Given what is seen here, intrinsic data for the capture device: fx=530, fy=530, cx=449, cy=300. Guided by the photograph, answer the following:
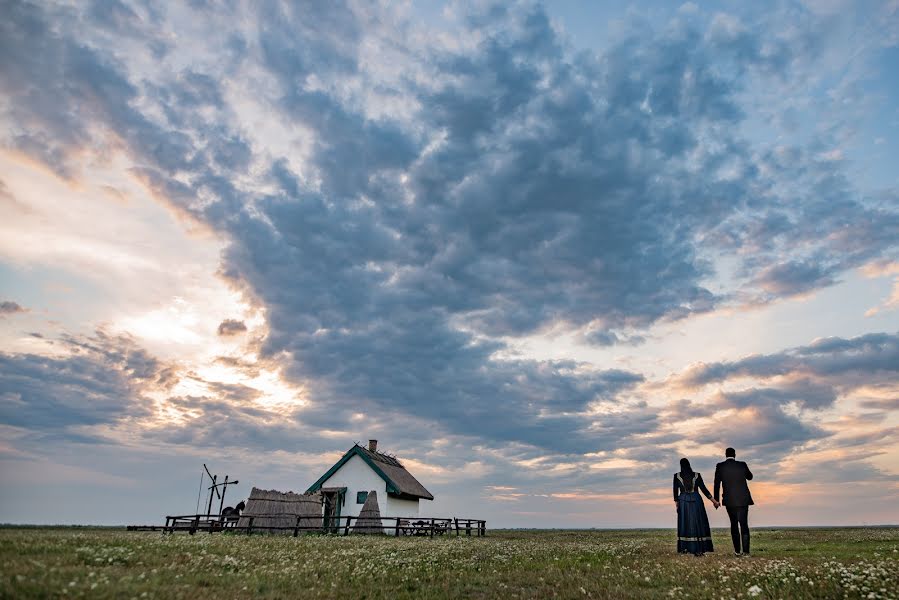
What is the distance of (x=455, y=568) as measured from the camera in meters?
15.0

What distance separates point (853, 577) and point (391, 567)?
10.6 metres

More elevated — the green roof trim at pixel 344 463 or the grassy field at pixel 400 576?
the green roof trim at pixel 344 463

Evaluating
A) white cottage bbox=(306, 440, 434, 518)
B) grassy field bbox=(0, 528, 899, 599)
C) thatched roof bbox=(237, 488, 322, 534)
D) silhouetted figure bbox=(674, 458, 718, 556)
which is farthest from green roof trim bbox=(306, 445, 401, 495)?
silhouetted figure bbox=(674, 458, 718, 556)

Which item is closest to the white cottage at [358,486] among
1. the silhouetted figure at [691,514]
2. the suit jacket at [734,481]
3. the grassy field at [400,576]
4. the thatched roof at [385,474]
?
the thatched roof at [385,474]

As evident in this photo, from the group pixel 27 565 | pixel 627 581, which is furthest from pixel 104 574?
pixel 627 581

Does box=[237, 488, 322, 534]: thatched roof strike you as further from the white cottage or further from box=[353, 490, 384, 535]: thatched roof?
box=[353, 490, 384, 535]: thatched roof

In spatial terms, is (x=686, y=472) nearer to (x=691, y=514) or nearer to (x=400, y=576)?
(x=691, y=514)

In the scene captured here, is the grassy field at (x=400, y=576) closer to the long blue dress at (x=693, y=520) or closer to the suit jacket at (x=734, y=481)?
the long blue dress at (x=693, y=520)

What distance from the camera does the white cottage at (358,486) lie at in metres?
42.3

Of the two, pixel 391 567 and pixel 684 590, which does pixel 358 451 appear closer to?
pixel 391 567

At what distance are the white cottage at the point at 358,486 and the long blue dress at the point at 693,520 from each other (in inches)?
1111

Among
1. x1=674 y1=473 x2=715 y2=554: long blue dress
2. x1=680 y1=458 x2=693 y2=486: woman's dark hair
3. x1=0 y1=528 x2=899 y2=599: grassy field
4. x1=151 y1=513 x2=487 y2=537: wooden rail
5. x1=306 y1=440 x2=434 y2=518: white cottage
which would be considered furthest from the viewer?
x1=306 y1=440 x2=434 y2=518: white cottage

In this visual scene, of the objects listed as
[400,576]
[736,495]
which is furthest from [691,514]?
[400,576]

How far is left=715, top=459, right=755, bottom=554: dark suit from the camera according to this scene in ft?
55.6
